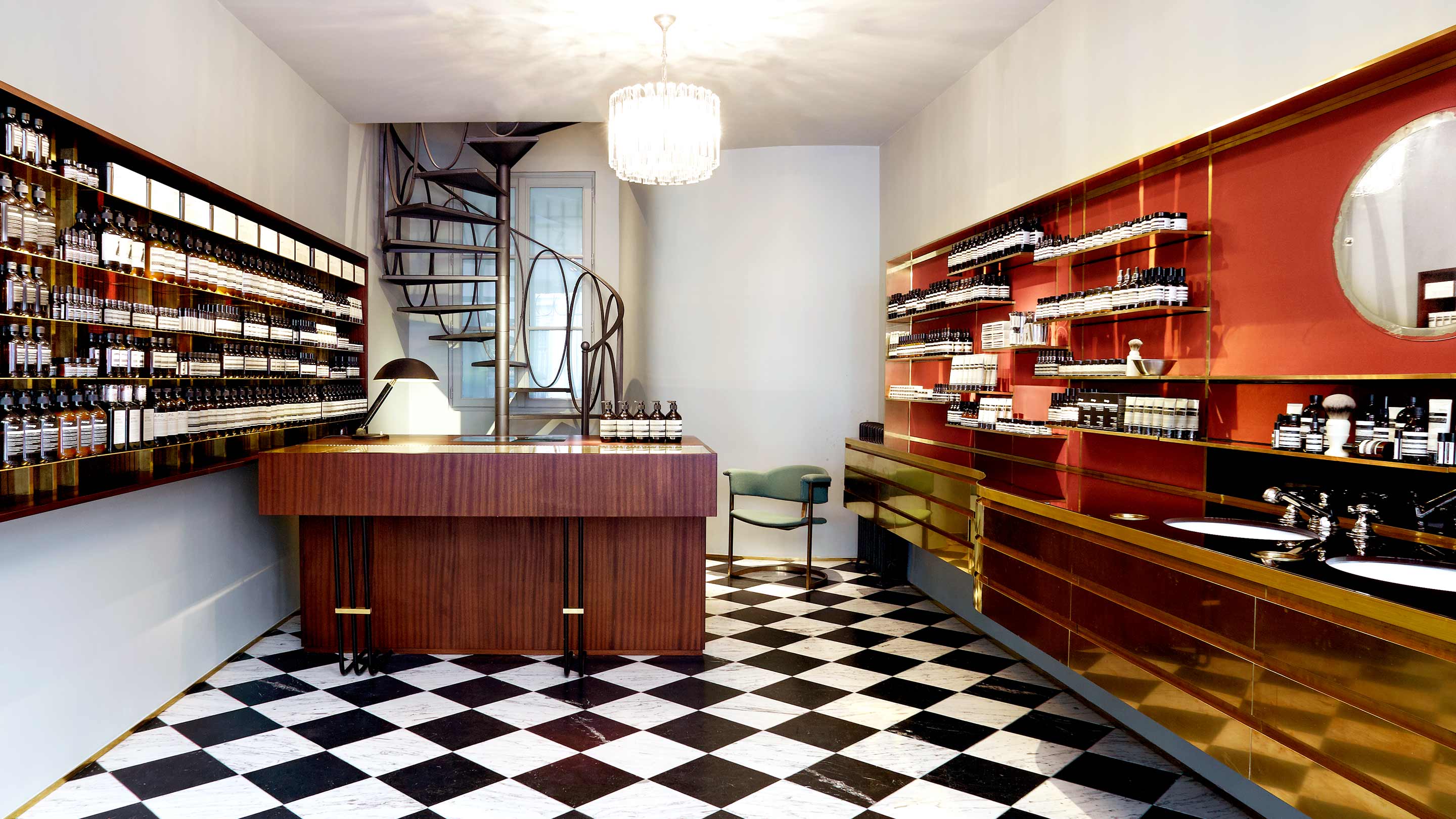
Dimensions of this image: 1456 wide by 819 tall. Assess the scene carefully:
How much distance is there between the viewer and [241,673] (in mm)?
3936

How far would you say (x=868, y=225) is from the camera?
22.1 ft

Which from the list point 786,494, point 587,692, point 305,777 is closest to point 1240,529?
point 587,692

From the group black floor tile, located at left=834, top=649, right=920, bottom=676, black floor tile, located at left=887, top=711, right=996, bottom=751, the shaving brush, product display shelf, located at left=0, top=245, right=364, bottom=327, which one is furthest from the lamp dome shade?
the shaving brush

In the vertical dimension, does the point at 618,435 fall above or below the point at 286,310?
below

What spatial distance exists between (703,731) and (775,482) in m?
3.00

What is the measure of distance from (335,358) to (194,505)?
1.54 metres

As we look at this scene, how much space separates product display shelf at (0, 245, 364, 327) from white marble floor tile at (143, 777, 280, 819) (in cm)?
178

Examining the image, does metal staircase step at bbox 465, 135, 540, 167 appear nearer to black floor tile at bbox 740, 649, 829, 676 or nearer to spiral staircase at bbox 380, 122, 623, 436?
spiral staircase at bbox 380, 122, 623, 436

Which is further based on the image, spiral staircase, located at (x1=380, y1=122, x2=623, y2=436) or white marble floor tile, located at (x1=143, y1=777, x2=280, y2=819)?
spiral staircase, located at (x1=380, y1=122, x2=623, y2=436)

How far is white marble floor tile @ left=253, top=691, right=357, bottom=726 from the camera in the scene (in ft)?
11.2

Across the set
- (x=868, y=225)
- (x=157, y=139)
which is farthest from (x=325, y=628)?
(x=868, y=225)

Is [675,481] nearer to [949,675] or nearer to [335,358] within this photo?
[949,675]

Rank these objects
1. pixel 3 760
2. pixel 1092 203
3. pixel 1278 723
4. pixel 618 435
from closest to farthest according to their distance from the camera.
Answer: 1. pixel 1278 723
2. pixel 3 760
3. pixel 1092 203
4. pixel 618 435

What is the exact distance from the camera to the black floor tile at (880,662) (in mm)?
4145
